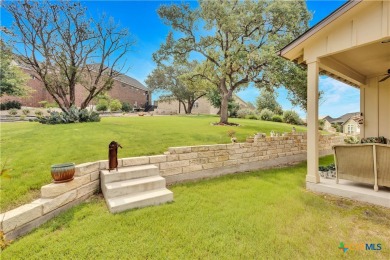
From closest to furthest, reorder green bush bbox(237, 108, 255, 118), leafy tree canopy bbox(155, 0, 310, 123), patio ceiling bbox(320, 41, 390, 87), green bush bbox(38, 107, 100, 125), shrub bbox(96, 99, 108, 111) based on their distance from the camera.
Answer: patio ceiling bbox(320, 41, 390, 87), leafy tree canopy bbox(155, 0, 310, 123), green bush bbox(38, 107, 100, 125), green bush bbox(237, 108, 255, 118), shrub bbox(96, 99, 108, 111)

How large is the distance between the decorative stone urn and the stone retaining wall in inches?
3.3

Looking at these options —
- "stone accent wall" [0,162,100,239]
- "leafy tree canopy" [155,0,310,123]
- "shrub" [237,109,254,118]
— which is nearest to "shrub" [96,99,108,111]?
"leafy tree canopy" [155,0,310,123]

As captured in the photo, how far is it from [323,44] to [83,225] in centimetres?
606

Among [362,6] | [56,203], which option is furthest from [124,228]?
[362,6]

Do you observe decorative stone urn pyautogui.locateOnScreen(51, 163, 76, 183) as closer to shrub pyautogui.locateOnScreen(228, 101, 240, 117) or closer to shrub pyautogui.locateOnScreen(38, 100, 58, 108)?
shrub pyautogui.locateOnScreen(228, 101, 240, 117)

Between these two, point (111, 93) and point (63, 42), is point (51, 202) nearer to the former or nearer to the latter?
point (63, 42)

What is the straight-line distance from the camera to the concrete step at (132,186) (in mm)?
3663

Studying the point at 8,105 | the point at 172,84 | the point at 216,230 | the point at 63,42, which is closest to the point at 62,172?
the point at 216,230

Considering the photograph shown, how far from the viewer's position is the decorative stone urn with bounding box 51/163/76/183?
331 centimetres

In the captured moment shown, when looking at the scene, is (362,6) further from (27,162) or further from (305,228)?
(27,162)

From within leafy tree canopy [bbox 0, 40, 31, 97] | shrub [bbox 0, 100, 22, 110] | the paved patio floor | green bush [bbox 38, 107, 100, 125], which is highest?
leafy tree canopy [bbox 0, 40, 31, 97]

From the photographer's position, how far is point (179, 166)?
508 cm

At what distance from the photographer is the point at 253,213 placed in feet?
11.4

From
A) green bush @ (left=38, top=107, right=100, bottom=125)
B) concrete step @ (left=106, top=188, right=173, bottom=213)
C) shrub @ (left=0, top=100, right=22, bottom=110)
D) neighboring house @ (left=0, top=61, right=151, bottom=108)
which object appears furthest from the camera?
neighboring house @ (left=0, top=61, right=151, bottom=108)
